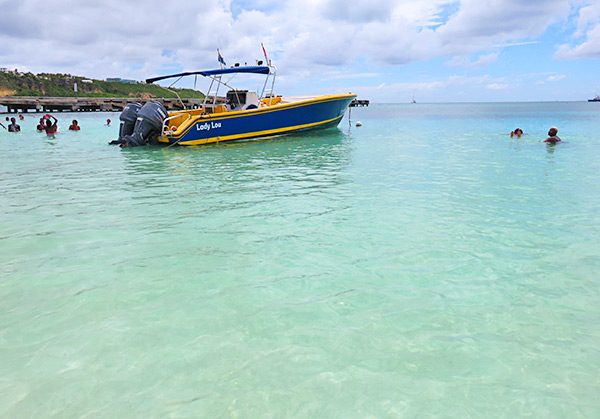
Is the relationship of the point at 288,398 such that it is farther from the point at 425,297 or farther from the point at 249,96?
the point at 249,96

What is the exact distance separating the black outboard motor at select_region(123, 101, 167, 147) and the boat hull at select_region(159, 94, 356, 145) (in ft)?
2.01

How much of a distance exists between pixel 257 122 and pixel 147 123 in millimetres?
4712

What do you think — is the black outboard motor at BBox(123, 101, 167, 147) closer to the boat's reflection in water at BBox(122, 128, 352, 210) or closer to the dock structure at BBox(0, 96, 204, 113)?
→ the boat's reflection in water at BBox(122, 128, 352, 210)

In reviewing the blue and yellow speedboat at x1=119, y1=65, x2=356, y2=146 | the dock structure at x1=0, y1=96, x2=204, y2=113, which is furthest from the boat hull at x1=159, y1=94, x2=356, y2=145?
the dock structure at x1=0, y1=96, x2=204, y2=113

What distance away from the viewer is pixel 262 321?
3.38m

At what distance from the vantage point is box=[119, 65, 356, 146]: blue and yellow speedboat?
16.9m

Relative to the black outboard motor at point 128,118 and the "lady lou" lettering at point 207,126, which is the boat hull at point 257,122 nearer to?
the "lady lou" lettering at point 207,126

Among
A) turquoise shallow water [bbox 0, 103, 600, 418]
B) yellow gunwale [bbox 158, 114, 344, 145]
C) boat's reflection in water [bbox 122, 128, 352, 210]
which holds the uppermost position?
yellow gunwale [bbox 158, 114, 344, 145]

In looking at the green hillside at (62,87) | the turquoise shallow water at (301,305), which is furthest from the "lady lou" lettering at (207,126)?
the green hillside at (62,87)

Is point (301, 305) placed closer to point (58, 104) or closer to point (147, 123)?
point (147, 123)

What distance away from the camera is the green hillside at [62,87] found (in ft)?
239

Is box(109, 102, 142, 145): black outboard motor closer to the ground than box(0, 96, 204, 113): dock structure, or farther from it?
closer to the ground

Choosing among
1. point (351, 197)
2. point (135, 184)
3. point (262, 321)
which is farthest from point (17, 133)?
point (262, 321)

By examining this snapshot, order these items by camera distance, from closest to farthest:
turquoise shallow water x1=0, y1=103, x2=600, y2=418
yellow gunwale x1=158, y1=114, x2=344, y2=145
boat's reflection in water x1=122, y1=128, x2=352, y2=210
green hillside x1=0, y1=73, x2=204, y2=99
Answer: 1. turquoise shallow water x1=0, y1=103, x2=600, y2=418
2. boat's reflection in water x1=122, y1=128, x2=352, y2=210
3. yellow gunwale x1=158, y1=114, x2=344, y2=145
4. green hillside x1=0, y1=73, x2=204, y2=99
